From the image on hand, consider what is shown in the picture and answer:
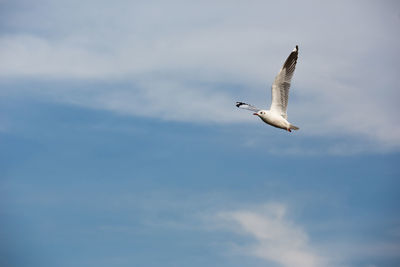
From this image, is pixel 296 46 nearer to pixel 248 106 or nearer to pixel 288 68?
pixel 288 68

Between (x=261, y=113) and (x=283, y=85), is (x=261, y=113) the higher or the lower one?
Answer: the lower one

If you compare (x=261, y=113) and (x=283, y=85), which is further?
(x=261, y=113)

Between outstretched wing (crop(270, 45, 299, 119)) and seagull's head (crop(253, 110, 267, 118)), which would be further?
seagull's head (crop(253, 110, 267, 118))

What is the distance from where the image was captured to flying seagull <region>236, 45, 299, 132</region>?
5750 centimetres

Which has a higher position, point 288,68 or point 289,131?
point 288,68

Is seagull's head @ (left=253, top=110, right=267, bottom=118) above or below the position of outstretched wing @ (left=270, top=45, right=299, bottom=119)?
below

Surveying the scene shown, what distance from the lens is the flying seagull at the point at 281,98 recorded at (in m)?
57.5

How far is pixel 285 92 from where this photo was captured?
58219mm

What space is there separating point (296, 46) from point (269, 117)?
6020 millimetres

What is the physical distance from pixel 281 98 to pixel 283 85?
3.54ft

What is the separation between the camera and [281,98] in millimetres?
58406

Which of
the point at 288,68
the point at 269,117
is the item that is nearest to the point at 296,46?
the point at 288,68

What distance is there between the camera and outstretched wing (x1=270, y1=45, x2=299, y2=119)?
5741 cm

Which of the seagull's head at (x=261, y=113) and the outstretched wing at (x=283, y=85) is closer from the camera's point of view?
the outstretched wing at (x=283, y=85)
